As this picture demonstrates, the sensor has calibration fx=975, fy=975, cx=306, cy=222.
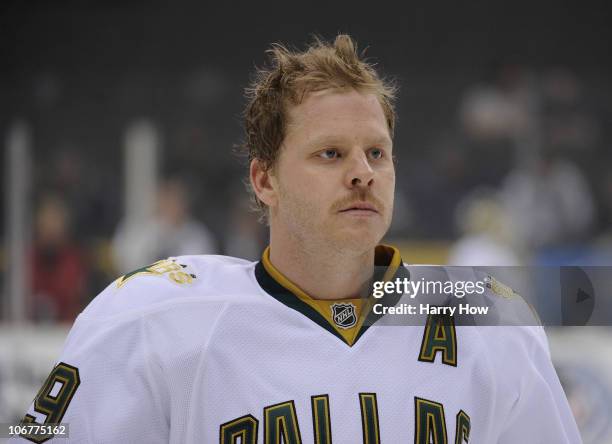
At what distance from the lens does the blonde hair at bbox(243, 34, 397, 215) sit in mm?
2184

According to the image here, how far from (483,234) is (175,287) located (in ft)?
17.5

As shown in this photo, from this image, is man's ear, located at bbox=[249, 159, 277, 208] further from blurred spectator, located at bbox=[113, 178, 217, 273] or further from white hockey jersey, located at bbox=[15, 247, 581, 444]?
blurred spectator, located at bbox=[113, 178, 217, 273]

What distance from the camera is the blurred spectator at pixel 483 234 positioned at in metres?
7.11

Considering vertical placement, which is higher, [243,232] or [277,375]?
[243,232]

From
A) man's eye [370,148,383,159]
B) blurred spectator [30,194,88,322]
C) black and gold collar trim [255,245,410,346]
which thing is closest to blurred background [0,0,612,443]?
blurred spectator [30,194,88,322]

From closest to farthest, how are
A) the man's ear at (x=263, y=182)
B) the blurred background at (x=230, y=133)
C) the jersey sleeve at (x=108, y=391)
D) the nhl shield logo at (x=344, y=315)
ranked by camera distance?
the jersey sleeve at (x=108, y=391), the nhl shield logo at (x=344, y=315), the man's ear at (x=263, y=182), the blurred background at (x=230, y=133)

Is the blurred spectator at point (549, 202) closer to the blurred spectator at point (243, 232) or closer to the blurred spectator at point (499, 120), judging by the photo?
the blurred spectator at point (499, 120)

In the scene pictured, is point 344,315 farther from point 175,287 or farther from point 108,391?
point 108,391

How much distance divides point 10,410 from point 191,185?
2.68 meters

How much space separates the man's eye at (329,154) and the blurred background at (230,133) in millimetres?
4746

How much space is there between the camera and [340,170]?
209 cm

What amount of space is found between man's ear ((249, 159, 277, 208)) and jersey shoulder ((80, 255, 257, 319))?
0.55ft

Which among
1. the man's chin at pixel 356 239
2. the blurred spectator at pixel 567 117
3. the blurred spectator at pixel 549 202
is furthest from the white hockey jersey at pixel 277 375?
the blurred spectator at pixel 567 117

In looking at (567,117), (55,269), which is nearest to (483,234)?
(567,117)
